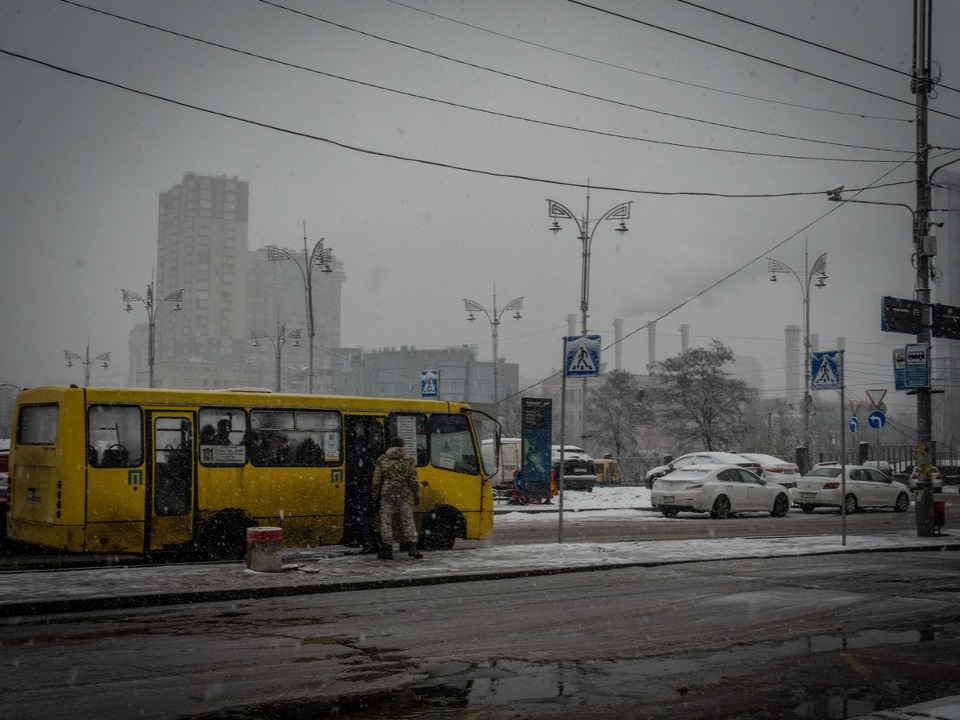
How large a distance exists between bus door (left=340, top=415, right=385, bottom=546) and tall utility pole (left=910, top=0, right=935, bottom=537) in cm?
1103

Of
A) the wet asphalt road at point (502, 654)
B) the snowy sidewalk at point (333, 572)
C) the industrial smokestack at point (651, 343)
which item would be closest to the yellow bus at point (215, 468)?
the snowy sidewalk at point (333, 572)

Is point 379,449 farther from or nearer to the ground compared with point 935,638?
farther from the ground

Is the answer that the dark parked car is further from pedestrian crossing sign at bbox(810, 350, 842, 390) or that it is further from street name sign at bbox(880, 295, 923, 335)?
pedestrian crossing sign at bbox(810, 350, 842, 390)

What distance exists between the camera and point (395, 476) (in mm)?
15078

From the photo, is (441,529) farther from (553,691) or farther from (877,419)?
(877,419)

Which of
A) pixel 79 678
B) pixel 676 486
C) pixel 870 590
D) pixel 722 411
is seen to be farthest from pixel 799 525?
pixel 722 411

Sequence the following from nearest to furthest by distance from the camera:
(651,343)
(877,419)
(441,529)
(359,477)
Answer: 1. (359,477)
2. (441,529)
3. (877,419)
4. (651,343)

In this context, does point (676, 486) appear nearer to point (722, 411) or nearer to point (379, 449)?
point (379, 449)

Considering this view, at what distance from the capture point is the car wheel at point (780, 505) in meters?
29.3

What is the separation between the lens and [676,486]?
28172 millimetres

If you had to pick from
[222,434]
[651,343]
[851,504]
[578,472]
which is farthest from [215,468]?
[651,343]

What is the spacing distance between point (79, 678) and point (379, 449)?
30.7 feet

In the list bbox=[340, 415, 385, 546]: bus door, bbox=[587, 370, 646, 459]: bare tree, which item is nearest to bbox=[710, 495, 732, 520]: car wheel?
bbox=[340, 415, 385, 546]: bus door

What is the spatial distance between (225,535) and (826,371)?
10.5m
